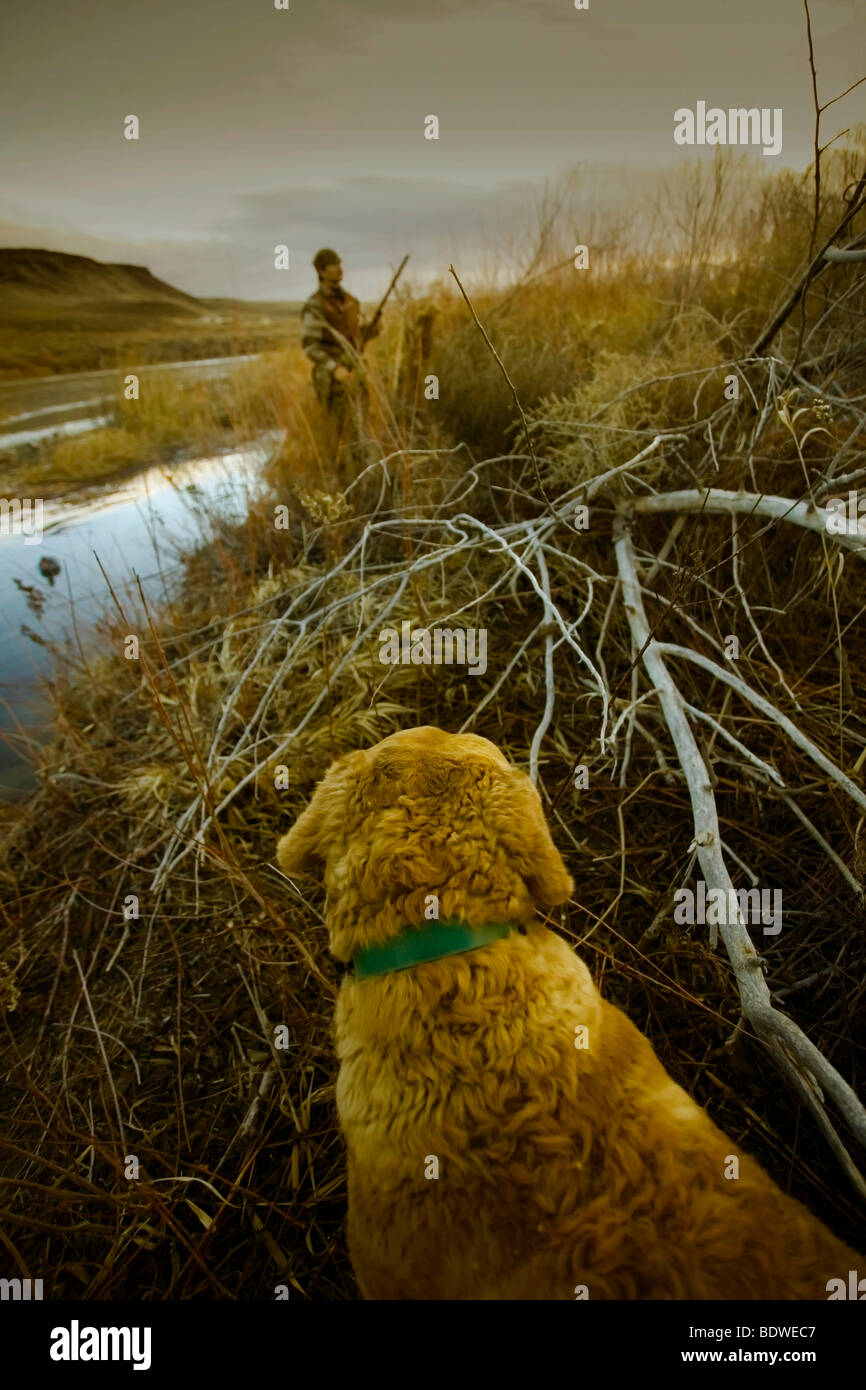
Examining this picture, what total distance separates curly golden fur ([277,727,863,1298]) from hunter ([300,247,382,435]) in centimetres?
422

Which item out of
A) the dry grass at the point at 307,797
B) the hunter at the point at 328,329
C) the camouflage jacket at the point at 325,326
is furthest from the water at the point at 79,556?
the camouflage jacket at the point at 325,326

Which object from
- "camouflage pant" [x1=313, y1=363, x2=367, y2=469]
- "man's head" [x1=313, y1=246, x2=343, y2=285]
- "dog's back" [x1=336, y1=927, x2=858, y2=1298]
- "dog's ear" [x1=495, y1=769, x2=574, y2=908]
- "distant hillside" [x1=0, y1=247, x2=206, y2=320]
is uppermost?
"distant hillside" [x1=0, y1=247, x2=206, y2=320]

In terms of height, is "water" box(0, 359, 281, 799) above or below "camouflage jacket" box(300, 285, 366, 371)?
below

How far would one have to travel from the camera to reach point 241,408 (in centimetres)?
671

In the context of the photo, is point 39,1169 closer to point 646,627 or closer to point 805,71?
point 646,627

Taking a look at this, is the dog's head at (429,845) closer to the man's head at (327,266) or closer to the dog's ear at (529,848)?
the dog's ear at (529,848)

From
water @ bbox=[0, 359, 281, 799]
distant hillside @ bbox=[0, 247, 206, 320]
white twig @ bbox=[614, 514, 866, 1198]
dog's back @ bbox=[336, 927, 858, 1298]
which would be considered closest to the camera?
dog's back @ bbox=[336, 927, 858, 1298]

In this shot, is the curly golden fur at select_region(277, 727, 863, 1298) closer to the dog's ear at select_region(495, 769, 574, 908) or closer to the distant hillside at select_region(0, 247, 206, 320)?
the dog's ear at select_region(495, 769, 574, 908)

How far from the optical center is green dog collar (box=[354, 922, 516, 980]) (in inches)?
46.1

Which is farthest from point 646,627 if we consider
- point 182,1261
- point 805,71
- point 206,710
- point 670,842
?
point 805,71

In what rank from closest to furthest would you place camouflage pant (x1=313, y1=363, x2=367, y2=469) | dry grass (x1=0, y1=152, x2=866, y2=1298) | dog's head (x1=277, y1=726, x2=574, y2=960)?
1. dog's head (x1=277, y1=726, x2=574, y2=960)
2. dry grass (x1=0, y1=152, x2=866, y2=1298)
3. camouflage pant (x1=313, y1=363, x2=367, y2=469)

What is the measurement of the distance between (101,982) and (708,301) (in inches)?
220

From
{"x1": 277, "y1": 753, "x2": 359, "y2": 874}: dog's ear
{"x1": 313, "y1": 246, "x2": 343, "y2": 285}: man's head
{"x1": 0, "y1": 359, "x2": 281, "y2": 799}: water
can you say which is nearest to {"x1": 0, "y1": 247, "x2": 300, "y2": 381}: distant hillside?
{"x1": 0, "y1": 359, "x2": 281, "y2": 799}: water

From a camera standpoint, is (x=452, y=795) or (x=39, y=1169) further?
(x=39, y=1169)
